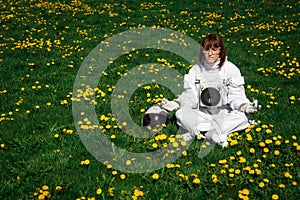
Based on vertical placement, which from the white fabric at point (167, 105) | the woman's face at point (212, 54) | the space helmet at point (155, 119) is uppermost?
the woman's face at point (212, 54)

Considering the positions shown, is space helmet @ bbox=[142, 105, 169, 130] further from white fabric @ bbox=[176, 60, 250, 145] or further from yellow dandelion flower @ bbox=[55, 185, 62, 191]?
yellow dandelion flower @ bbox=[55, 185, 62, 191]

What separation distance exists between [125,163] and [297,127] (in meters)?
2.86

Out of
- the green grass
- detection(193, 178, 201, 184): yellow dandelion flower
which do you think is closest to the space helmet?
the green grass

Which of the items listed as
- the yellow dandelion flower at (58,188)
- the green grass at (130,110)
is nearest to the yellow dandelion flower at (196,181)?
the green grass at (130,110)

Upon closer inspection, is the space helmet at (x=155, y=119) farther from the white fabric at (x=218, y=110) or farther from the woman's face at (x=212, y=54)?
the woman's face at (x=212, y=54)

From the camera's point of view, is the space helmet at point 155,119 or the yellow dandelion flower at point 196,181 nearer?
the yellow dandelion flower at point 196,181

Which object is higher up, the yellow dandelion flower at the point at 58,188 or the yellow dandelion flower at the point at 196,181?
the yellow dandelion flower at the point at 196,181

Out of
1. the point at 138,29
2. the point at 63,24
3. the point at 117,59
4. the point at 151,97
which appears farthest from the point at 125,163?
the point at 63,24

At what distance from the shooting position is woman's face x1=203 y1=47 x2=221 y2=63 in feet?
16.1

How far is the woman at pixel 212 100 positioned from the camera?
4.97 metres

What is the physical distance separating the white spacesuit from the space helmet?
0.80ft

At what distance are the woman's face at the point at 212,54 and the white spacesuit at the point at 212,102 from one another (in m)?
0.10

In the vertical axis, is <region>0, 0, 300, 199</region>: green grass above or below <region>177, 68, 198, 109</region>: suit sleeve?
below

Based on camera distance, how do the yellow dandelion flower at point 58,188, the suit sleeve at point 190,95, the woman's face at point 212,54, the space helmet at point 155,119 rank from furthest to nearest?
1. the space helmet at point 155,119
2. the suit sleeve at point 190,95
3. the woman's face at point 212,54
4. the yellow dandelion flower at point 58,188
